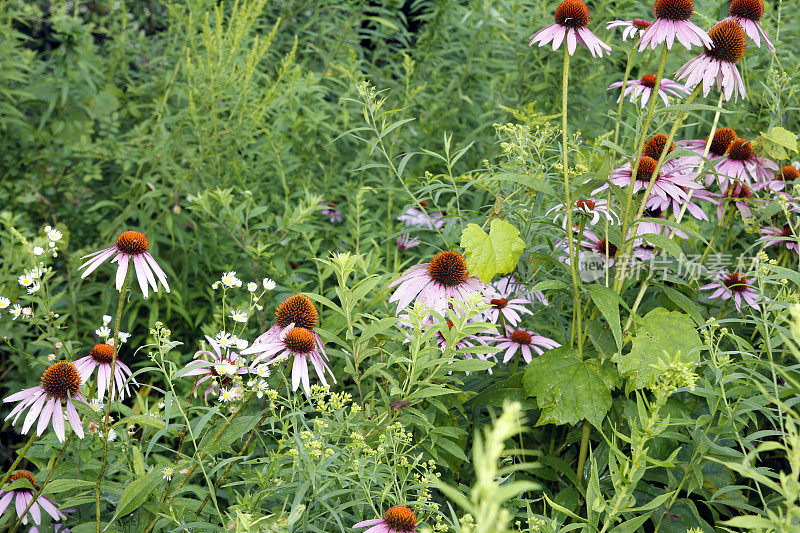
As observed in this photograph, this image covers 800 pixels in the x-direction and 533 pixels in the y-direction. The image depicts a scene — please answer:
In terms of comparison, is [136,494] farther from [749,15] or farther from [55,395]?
[749,15]

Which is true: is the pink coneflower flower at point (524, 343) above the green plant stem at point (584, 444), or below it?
above

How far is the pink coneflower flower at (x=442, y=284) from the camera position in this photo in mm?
1375

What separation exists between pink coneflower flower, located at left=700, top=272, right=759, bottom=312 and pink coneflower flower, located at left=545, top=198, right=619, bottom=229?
33 centimetres

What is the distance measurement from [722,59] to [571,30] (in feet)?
1.11

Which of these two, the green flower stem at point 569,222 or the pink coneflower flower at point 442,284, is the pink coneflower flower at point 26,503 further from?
the green flower stem at point 569,222

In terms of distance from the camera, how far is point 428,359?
122cm

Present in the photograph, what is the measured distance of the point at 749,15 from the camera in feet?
4.89

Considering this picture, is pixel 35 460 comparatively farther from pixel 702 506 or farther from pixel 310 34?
pixel 310 34

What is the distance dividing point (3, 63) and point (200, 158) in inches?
41.5

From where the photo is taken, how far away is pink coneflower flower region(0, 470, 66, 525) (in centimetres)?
134

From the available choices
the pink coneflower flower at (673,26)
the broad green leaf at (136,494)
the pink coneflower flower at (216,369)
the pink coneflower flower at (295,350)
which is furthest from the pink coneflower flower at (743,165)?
the broad green leaf at (136,494)

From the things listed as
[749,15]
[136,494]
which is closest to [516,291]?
Answer: [749,15]

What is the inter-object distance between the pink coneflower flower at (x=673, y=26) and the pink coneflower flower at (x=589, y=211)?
356 millimetres

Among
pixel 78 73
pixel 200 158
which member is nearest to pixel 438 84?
pixel 200 158
